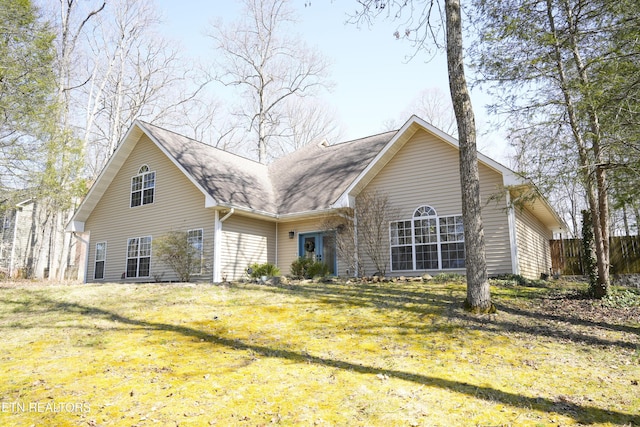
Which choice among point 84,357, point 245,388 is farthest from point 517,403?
point 84,357

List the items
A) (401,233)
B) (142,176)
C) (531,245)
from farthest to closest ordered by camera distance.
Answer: (142,176) < (531,245) < (401,233)

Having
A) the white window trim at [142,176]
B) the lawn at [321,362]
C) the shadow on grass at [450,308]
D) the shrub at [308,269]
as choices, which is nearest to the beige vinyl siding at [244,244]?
the shrub at [308,269]

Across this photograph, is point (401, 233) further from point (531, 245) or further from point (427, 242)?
point (531, 245)

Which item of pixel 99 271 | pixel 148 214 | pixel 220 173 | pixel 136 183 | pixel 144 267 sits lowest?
pixel 99 271

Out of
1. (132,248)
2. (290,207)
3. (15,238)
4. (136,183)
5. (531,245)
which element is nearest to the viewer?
(531,245)

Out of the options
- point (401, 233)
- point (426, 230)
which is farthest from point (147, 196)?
point (426, 230)

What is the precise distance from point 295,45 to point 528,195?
75.8ft

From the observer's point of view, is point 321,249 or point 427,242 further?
point 321,249

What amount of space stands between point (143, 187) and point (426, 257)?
11.0 m

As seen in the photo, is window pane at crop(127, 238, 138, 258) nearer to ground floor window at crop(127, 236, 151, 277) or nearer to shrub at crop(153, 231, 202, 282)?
ground floor window at crop(127, 236, 151, 277)

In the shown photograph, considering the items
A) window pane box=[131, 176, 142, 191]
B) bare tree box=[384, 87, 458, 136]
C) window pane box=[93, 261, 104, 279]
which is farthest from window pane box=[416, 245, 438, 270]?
bare tree box=[384, 87, 458, 136]

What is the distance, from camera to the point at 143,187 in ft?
52.6

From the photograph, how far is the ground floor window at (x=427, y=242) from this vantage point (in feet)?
40.5

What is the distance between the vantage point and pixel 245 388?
438 cm
